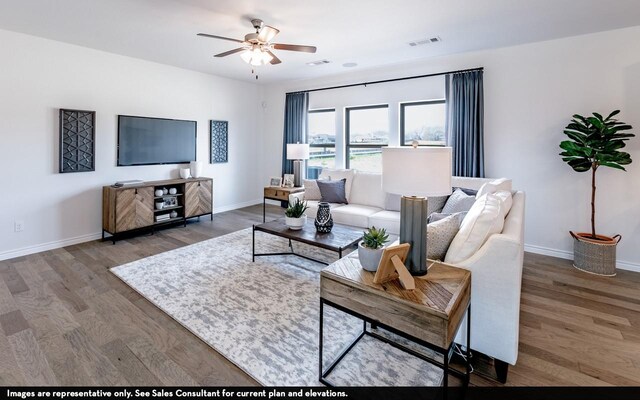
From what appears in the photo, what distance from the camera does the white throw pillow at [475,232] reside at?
1.88 meters

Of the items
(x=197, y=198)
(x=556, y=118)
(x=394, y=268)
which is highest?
(x=556, y=118)

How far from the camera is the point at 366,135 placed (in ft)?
18.6

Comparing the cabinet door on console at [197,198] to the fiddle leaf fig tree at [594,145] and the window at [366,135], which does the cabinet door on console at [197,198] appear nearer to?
the window at [366,135]

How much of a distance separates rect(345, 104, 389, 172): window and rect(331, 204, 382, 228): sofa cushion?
1.35 m

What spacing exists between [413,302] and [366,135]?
14.8ft

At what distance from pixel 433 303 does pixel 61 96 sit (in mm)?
5098

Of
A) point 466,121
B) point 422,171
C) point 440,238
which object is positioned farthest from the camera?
point 466,121

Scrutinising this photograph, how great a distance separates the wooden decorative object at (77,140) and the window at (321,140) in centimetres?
367

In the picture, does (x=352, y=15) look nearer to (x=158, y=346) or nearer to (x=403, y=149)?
(x=403, y=149)

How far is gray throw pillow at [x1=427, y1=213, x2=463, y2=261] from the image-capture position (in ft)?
6.69

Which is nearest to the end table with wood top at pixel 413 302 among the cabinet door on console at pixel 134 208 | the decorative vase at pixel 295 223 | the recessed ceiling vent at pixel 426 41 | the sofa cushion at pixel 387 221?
the decorative vase at pixel 295 223

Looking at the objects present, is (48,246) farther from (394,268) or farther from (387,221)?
(394,268)

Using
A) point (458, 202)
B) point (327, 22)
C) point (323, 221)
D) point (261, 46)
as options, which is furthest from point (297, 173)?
point (458, 202)

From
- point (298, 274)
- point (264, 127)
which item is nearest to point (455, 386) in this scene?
point (298, 274)
